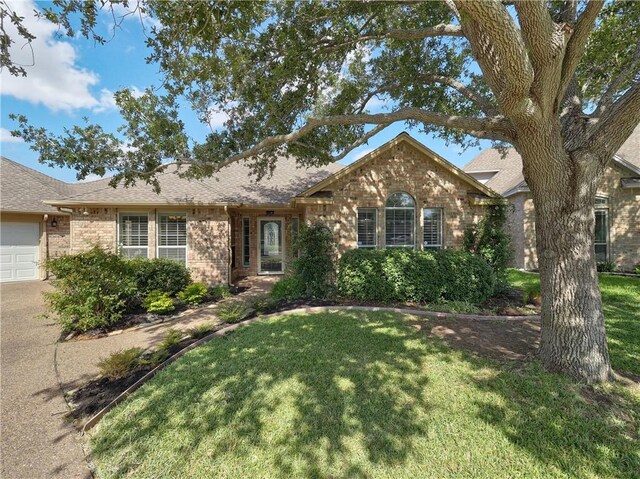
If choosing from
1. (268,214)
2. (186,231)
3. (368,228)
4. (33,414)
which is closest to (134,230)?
(186,231)

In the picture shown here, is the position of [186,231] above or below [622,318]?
above

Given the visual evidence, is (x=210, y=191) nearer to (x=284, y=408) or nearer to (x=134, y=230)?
(x=134, y=230)

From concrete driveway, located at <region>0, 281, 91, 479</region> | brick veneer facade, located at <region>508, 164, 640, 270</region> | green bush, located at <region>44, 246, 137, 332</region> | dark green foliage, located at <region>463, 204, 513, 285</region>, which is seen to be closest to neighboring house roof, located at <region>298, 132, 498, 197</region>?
dark green foliage, located at <region>463, 204, 513, 285</region>

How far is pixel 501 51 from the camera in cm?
280

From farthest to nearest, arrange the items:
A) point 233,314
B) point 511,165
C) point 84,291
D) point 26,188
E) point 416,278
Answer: point 511,165, point 26,188, point 416,278, point 233,314, point 84,291

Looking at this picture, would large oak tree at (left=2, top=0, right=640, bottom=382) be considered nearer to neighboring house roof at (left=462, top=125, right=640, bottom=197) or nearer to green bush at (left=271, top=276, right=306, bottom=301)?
green bush at (left=271, top=276, right=306, bottom=301)

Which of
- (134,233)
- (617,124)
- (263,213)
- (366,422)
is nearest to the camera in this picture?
(366,422)

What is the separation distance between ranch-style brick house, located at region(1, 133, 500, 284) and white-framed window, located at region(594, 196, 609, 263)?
8.14m

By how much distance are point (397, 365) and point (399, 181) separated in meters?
6.72

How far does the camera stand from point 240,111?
7.06m

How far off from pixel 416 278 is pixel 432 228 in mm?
2880

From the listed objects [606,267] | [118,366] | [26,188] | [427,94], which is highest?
[427,94]

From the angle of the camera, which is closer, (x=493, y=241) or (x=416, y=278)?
(x=416, y=278)

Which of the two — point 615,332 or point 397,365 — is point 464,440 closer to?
point 397,365
